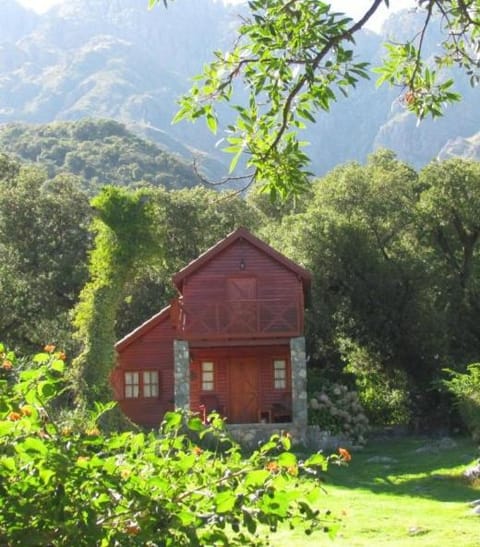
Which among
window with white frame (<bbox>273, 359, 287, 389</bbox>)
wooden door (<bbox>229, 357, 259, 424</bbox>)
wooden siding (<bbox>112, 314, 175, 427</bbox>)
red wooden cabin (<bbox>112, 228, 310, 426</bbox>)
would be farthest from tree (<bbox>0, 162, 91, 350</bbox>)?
window with white frame (<bbox>273, 359, 287, 389</bbox>)

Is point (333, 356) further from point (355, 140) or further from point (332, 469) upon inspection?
point (355, 140)

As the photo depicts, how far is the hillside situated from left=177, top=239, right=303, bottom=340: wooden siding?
37078 millimetres

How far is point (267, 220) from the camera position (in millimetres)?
36344

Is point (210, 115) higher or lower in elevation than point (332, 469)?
higher

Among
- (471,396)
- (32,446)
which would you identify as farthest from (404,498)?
(32,446)

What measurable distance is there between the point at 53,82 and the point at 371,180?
171648 millimetres

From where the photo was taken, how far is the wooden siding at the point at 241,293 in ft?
74.5

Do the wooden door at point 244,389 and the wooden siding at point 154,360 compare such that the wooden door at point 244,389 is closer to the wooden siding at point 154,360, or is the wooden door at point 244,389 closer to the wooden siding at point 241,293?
the wooden siding at point 154,360

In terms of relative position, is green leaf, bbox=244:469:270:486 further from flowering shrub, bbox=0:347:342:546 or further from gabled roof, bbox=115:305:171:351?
gabled roof, bbox=115:305:171:351

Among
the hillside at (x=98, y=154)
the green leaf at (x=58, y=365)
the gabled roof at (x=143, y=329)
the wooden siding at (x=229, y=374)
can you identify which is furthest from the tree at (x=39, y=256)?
the hillside at (x=98, y=154)

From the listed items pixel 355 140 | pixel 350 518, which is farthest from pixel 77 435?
pixel 355 140

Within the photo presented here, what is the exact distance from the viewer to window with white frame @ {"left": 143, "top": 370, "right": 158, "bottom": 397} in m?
26.1

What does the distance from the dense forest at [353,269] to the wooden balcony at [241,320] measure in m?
2.67

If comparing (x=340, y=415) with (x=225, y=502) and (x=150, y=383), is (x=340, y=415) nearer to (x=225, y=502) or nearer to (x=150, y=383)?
(x=150, y=383)
